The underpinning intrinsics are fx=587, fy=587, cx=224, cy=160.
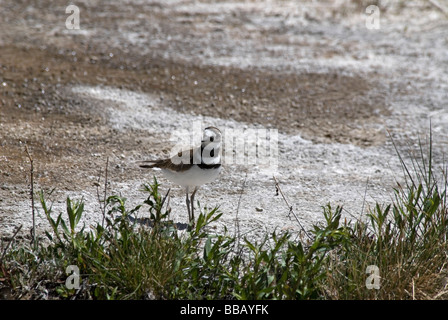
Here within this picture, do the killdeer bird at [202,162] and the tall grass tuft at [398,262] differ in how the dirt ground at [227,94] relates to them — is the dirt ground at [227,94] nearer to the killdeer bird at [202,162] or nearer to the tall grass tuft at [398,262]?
the killdeer bird at [202,162]

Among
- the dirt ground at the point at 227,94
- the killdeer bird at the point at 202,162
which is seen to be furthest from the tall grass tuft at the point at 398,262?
the killdeer bird at the point at 202,162

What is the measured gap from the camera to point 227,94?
712cm

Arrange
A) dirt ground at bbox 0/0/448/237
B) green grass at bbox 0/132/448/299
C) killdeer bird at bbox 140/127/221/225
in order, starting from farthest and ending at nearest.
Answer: dirt ground at bbox 0/0/448/237 → killdeer bird at bbox 140/127/221/225 → green grass at bbox 0/132/448/299

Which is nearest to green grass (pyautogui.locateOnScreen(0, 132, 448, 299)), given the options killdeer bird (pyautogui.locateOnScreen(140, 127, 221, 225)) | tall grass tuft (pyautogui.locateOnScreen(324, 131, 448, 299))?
tall grass tuft (pyautogui.locateOnScreen(324, 131, 448, 299))

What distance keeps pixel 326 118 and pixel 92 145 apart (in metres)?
2.71

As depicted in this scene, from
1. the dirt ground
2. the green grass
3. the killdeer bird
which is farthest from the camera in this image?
the dirt ground

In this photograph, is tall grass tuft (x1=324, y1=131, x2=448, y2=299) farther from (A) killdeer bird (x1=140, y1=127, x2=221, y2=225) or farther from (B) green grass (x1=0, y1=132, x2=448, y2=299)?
(A) killdeer bird (x1=140, y1=127, x2=221, y2=225)

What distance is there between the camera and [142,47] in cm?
821

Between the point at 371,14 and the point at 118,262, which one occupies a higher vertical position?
the point at 371,14

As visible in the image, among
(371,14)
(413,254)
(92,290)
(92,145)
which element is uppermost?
(371,14)

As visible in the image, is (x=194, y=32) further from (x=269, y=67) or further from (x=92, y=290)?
(x=92, y=290)

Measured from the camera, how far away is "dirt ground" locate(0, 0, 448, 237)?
518 centimetres
